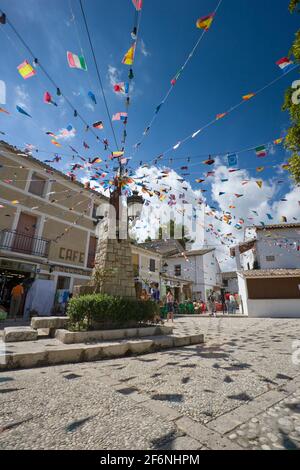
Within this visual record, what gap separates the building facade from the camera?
12695 mm

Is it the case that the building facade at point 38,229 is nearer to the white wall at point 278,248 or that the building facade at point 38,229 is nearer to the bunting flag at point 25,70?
the bunting flag at point 25,70

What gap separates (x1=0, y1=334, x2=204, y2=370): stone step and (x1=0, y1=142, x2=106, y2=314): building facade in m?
8.16

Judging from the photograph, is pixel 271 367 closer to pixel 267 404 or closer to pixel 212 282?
pixel 267 404

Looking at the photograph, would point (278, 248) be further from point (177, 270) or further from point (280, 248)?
point (177, 270)

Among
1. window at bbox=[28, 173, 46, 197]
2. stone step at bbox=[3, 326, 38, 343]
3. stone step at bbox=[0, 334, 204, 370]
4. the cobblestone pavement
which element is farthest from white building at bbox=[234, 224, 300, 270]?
stone step at bbox=[3, 326, 38, 343]

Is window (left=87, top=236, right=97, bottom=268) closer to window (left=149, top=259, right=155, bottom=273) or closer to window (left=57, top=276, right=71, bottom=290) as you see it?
window (left=57, top=276, right=71, bottom=290)

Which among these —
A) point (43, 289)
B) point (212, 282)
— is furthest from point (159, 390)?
point (212, 282)

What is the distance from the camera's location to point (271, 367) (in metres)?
4.16

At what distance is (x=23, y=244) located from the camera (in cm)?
1334

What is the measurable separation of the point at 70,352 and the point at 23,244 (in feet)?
35.6

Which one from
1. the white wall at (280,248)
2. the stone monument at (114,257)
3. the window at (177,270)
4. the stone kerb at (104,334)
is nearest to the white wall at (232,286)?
the window at (177,270)

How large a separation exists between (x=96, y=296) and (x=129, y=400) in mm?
3683

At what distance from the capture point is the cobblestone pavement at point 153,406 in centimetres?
196

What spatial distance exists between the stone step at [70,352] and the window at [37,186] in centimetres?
1188
